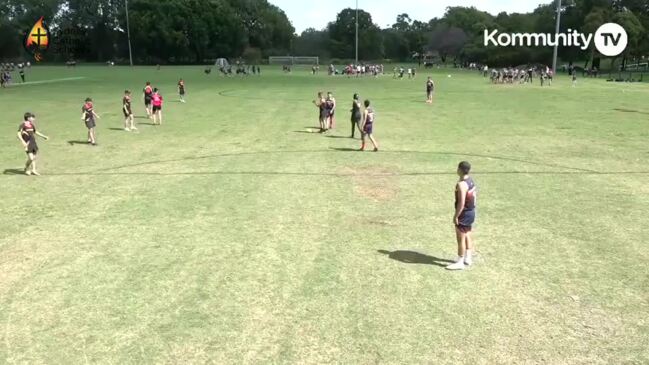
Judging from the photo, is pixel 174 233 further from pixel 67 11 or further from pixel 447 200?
pixel 67 11

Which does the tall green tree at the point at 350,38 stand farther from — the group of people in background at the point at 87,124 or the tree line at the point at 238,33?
the group of people in background at the point at 87,124

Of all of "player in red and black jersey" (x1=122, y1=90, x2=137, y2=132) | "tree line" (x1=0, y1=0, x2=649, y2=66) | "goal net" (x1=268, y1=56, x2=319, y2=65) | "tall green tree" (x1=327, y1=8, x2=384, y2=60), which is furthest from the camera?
"tall green tree" (x1=327, y1=8, x2=384, y2=60)

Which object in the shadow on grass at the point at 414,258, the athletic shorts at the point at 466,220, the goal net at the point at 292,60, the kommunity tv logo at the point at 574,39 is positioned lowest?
the shadow on grass at the point at 414,258

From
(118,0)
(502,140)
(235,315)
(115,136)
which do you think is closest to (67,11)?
(118,0)

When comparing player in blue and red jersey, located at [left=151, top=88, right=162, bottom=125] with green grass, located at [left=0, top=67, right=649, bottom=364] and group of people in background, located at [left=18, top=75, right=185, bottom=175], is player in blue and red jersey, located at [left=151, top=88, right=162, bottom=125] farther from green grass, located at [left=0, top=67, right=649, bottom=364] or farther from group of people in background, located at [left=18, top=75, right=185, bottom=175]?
green grass, located at [left=0, top=67, right=649, bottom=364]

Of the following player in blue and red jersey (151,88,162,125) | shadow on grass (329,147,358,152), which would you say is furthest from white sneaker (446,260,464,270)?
player in blue and red jersey (151,88,162,125)

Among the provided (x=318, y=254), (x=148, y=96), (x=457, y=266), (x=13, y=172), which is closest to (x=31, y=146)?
(x=13, y=172)

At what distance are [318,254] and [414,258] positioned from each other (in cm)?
179

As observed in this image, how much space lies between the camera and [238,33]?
134 m

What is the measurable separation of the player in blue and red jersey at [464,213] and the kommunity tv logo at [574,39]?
7141 cm

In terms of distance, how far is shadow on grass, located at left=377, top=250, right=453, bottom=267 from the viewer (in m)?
9.66

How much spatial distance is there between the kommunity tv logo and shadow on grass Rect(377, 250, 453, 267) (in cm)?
7121

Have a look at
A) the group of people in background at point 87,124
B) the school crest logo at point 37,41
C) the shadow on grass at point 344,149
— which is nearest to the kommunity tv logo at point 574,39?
the group of people in background at point 87,124

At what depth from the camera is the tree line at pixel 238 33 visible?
10750 centimetres
